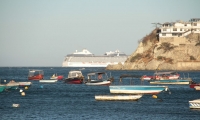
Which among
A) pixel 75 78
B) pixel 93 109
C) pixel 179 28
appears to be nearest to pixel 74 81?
pixel 75 78

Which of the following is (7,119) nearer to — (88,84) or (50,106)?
(50,106)

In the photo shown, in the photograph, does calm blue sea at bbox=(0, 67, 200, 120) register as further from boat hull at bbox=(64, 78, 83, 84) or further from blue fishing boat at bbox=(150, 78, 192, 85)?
boat hull at bbox=(64, 78, 83, 84)

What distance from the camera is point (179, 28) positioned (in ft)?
591

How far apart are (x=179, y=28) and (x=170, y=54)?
12.9 metres

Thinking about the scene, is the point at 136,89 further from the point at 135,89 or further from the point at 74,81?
the point at 74,81

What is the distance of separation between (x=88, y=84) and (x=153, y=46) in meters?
85.1

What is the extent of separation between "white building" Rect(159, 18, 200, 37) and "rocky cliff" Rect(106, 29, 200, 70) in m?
2.11

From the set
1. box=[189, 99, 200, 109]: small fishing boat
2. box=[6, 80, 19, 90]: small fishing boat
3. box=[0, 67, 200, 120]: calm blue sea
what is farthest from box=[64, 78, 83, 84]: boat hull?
box=[189, 99, 200, 109]: small fishing boat

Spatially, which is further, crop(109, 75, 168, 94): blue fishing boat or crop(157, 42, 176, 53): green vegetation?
crop(157, 42, 176, 53): green vegetation

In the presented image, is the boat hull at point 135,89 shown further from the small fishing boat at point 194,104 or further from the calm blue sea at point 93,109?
the small fishing boat at point 194,104

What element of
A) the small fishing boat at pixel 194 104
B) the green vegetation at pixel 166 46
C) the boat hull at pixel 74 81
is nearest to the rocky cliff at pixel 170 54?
the green vegetation at pixel 166 46

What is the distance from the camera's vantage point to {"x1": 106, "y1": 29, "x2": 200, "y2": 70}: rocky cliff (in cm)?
16938

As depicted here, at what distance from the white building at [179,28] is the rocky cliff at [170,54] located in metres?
2.11

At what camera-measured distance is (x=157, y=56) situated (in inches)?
6831
